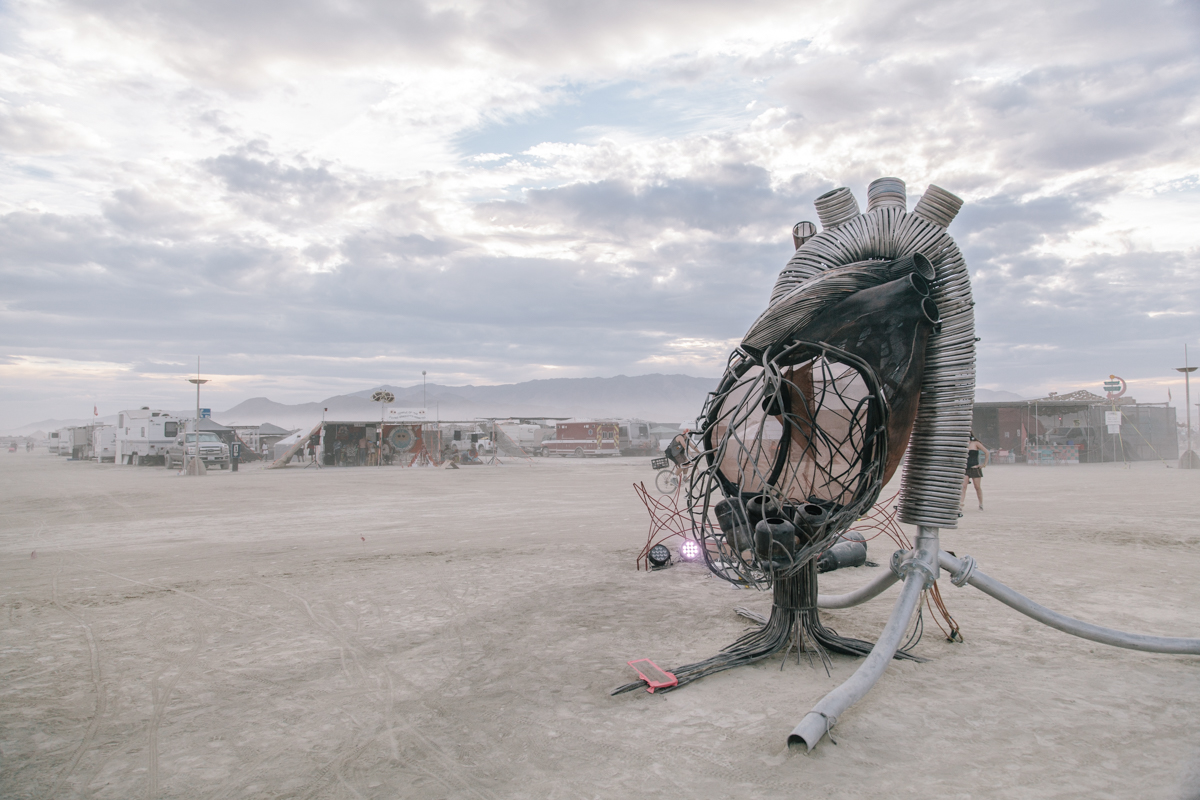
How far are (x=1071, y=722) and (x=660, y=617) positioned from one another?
3342 millimetres

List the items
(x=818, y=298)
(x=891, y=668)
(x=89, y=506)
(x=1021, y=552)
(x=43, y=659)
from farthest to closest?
1. (x=89, y=506)
2. (x=1021, y=552)
3. (x=43, y=659)
4. (x=891, y=668)
5. (x=818, y=298)

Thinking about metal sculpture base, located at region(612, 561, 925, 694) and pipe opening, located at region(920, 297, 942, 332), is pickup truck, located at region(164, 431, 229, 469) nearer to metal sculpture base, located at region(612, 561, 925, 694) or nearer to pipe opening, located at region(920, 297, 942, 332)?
metal sculpture base, located at region(612, 561, 925, 694)

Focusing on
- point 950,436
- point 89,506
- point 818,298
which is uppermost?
point 818,298

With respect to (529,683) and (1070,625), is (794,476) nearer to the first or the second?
(1070,625)

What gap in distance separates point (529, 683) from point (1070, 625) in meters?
3.90

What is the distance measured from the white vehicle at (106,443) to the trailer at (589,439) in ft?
88.0

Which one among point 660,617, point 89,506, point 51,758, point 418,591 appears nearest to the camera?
point 51,758

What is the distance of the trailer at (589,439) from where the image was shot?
42.4 metres

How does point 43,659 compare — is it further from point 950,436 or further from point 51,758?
point 950,436

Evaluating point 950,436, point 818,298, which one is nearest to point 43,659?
point 818,298

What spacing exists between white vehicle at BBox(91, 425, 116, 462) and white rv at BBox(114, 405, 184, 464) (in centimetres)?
302

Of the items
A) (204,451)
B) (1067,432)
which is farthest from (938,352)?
(1067,432)

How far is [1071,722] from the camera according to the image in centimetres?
395

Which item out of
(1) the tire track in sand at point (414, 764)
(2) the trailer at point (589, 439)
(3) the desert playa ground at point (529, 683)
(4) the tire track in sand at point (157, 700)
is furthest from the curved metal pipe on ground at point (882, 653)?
(2) the trailer at point (589, 439)
